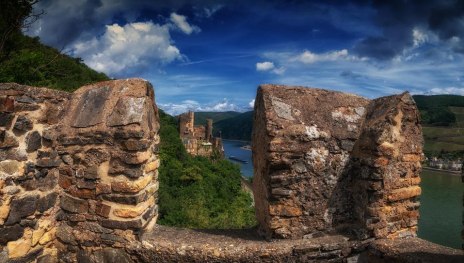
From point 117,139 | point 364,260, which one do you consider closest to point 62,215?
point 117,139

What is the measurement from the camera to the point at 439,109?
8988 centimetres

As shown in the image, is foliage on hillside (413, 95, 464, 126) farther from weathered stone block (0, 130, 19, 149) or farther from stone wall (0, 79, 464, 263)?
weathered stone block (0, 130, 19, 149)

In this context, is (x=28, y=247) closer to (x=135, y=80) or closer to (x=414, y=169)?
(x=135, y=80)

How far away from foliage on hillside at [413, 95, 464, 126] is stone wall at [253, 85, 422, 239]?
77.7 metres

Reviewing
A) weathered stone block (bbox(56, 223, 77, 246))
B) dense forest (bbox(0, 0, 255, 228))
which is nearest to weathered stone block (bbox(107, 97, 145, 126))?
weathered stone block (bbox(56, 223, 77, 246))

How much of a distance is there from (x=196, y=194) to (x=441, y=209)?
28298 millimetres

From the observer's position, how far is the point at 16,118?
3016 millimetres

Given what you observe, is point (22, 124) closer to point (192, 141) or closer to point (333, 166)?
point (333, 166)

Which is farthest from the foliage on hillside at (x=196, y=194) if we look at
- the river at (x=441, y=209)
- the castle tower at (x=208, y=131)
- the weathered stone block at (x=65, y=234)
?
the weathered stone block at (x=65, y=234)

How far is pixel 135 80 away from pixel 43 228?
4.99ft

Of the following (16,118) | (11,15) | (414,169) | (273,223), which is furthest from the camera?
(11,15)

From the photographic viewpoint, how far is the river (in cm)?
2739

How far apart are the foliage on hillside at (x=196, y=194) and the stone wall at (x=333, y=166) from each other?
10.6 m

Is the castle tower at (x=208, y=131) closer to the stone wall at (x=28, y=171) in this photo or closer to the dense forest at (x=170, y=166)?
the dense forest at (x=170, y=166)
